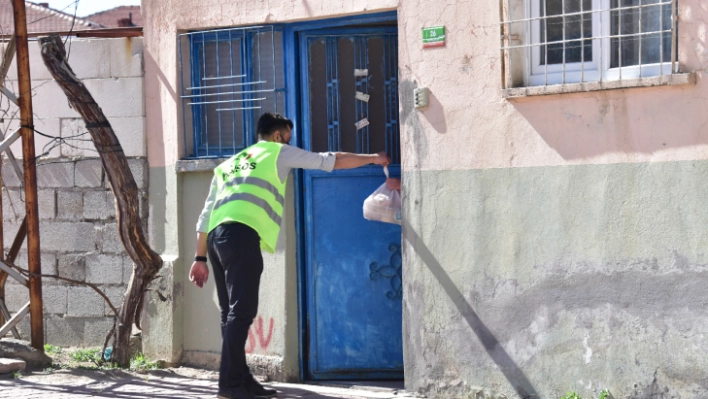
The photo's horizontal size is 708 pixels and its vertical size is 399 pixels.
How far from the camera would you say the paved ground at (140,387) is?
6.98 metres

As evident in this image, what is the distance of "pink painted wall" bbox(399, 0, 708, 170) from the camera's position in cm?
568

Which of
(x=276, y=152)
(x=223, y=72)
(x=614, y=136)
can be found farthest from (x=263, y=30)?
(x=614, y=136)

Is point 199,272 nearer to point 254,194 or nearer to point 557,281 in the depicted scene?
point 254,194

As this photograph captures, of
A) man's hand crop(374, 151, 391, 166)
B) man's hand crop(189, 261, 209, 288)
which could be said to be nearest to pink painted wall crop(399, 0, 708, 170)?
man's hand crop(374, 151, 391, 166)

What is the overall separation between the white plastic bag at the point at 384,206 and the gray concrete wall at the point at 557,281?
0.12 metres

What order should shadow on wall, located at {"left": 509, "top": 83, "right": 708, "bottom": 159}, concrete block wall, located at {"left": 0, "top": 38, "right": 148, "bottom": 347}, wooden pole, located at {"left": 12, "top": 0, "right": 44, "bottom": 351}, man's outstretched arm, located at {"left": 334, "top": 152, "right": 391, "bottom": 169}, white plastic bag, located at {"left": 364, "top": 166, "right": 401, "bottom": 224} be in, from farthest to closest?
concrete block wall, located at {"left": 0, "top": 38, "right": 148, "bottom": 347} < wooden pole, located at {"left": 12, "top": 0, "right": 44, "bottom": 351} < white plastic bag, located at {"left": 364, "top": 166, "right": 401, "bottom": 224} < man's outstretched arm, located at {"left": 334, "top": 152, "right": 391, "bottom": 169} < shadow on wall, located at {"left": 509, "top": 83, "right": 708, "bottom": 159}

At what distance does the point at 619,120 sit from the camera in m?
5.91

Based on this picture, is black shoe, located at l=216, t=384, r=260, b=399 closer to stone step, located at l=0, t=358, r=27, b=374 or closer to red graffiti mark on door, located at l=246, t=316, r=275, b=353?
red graffiti mark on door, located at l=246, t=316, r=275, b=353

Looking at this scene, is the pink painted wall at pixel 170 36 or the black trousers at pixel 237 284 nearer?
the black trousers at pixel 237 284

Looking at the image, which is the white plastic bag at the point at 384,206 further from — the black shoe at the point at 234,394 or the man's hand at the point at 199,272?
the black shoe at the point at 234,394

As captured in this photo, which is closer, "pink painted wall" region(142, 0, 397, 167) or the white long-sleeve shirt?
the white long-sleeve shirt

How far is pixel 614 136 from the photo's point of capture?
19.5 ft

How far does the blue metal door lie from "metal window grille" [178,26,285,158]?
316mm

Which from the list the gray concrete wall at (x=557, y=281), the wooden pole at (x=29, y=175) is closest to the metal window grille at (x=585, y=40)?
the gray concrete wall at (x=557, y=281)
